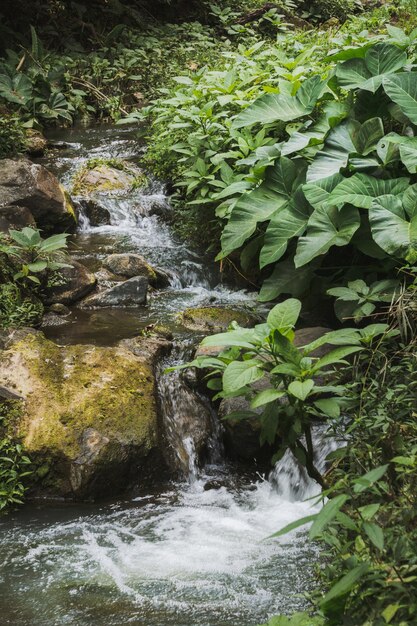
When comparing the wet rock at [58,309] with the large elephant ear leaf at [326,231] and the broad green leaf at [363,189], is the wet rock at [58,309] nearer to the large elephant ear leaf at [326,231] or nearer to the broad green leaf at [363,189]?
the large elephant ear leaf at [326,231]

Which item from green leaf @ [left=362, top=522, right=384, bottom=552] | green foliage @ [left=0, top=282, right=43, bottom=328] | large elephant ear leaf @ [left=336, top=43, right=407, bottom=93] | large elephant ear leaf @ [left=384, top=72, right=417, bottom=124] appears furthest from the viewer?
green foliage @ [left=0, top=282, right=43, bottom=328]

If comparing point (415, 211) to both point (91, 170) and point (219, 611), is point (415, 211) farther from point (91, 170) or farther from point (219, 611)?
point (91, 170)

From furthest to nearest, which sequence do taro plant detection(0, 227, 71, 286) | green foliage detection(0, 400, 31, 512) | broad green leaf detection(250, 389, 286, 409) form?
taro plant detection(0, 227, 71, 286) → green foliage detection(0, 400, 31, 512) → broad green leaf detection(250, 389, 286, 409)

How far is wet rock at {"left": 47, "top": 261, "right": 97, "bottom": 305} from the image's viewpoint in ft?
20.0

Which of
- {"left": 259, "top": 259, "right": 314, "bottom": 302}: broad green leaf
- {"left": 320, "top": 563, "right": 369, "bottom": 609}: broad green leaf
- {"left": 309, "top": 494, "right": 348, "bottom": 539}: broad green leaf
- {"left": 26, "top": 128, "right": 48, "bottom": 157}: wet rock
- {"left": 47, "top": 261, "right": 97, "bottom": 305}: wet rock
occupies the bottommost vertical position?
{"left": 47, "top": 261, "right": 97, "bottom": 305}: wet rock

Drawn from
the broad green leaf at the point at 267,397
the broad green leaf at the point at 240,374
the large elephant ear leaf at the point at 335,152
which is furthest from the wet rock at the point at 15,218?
the broad green leaf at the point at 267,397

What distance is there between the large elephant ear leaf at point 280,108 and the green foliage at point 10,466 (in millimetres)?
2900

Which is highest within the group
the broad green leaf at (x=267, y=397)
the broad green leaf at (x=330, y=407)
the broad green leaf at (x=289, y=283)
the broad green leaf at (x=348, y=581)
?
the broad green leaf at (x=267, y=397)

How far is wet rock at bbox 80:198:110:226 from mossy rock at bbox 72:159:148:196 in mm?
377

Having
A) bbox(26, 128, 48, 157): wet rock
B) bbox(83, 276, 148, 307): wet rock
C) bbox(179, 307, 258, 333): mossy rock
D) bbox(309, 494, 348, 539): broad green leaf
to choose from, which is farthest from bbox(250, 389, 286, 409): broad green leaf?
bbox(26, 128, 48, 157): wet rock

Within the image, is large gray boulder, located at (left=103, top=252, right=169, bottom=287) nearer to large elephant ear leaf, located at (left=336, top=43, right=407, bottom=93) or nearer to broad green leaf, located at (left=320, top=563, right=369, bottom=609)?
large elephant ear leaf, located at (left=336, top=43, right=407, bottom=93)

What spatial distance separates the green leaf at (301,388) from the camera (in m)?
2.82

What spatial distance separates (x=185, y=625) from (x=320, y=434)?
1.80m

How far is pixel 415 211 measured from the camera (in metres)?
4.35
